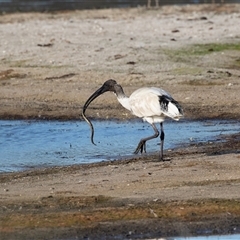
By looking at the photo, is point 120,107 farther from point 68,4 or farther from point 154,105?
point 68,4

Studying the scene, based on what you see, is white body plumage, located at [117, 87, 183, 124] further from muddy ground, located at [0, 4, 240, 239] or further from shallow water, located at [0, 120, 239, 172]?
shallow water, located at [0, 120, 239, 172]

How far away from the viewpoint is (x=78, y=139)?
46.9ft

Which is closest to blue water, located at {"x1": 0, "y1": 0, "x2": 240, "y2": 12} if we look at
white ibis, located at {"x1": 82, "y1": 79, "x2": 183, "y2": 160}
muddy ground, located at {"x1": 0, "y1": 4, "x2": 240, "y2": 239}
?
muddy ground, located at {"x1": 0, "y1": 4, "x2": 240, "y2": 239}

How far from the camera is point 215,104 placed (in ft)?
55.1

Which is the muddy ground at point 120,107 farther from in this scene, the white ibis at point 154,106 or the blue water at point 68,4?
the blue water at point 68,4

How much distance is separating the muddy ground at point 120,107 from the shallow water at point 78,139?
552 mm

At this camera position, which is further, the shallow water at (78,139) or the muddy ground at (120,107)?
the shallow water at (78,139)

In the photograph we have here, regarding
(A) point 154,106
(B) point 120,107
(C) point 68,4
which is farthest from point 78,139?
(C) point 68,4

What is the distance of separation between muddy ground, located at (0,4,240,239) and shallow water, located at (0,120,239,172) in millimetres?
552

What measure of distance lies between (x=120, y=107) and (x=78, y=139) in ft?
8.61

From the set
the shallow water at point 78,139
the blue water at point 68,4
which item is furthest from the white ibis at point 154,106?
the blue water at point 68,4

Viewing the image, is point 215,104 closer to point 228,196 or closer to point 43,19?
point 228,196

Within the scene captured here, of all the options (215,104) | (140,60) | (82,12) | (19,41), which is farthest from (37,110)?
(82,12)

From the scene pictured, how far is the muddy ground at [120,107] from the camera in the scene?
8875 mm
